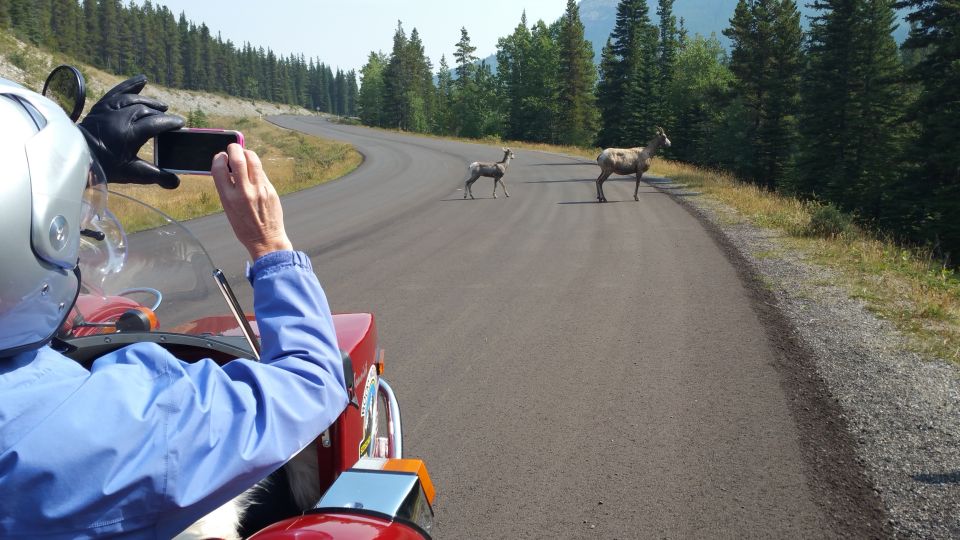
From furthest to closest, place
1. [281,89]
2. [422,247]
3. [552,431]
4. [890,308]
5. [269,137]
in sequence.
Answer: [281,89] → [269,137] → [422,247] → [890,308] → [552,431]

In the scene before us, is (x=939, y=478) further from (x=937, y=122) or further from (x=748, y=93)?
(x=748, y=93)

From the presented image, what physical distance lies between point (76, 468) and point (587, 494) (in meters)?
3.05

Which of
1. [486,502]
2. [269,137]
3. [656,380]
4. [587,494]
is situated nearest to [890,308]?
[656,380]

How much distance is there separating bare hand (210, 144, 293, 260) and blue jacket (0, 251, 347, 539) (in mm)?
181

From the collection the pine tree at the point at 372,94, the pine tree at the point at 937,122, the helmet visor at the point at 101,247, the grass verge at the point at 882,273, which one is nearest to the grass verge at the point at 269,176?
the helmet visor at the point at 101,247

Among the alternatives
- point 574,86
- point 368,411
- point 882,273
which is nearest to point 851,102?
point 882,273

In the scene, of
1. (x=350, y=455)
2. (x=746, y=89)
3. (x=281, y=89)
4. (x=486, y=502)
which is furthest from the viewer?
(x=281, y=89)

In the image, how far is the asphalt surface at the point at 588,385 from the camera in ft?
11.8

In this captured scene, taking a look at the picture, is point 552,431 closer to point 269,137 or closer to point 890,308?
point 890,308

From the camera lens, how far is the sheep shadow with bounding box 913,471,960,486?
12.1 feet

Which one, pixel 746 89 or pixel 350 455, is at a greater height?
pixel 746 89

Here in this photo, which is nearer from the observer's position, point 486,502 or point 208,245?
point 486,502

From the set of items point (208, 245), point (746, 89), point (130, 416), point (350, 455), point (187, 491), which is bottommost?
point (208, 245)

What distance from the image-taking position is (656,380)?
5.37 metres
